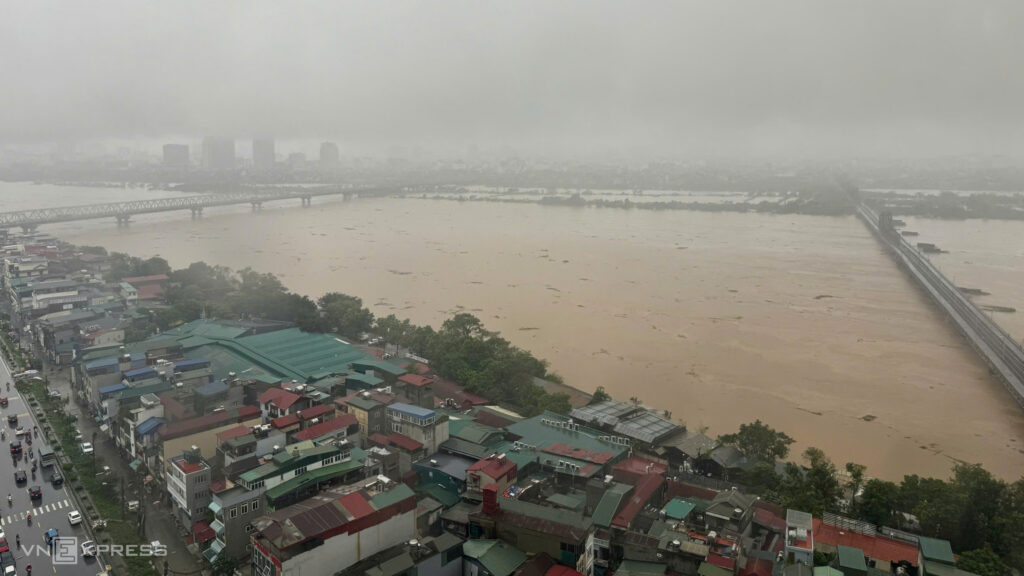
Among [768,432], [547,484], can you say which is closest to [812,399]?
[768,432]

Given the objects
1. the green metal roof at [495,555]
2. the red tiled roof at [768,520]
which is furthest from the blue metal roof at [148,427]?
the red tiled roof at [768,520]

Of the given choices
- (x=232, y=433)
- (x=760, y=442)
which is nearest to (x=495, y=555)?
(x=232, y=433)

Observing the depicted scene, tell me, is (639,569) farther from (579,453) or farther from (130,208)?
(130,208)

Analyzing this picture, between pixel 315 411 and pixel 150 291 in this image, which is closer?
pixel 315 411

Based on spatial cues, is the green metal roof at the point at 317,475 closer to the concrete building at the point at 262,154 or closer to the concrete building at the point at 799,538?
the concrete building at the point at 799,538

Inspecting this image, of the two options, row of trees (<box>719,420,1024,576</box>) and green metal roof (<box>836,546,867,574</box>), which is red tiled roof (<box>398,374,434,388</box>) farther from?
green metal roof (<box>836,546,867,574</box>)
